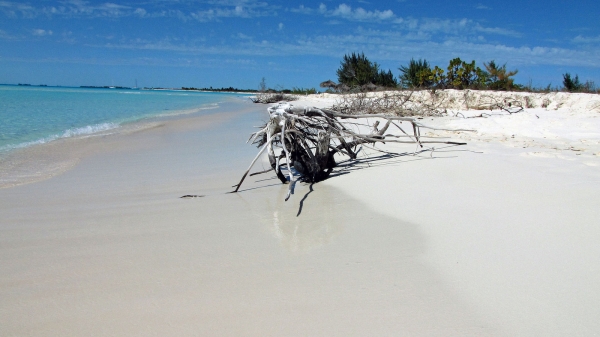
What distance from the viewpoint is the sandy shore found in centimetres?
164

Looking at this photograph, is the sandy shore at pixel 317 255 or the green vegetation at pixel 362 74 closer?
the sandy shore at pixel 317 255

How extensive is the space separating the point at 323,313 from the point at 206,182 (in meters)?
2.82

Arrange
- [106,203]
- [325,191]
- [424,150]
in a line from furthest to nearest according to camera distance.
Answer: [424,150] < [325,191] < [106,203]

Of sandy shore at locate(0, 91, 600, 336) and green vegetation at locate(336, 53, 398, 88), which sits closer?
sandy shore at locate(0, 91, 600, 336)

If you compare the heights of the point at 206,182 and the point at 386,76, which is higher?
the point at 386,76

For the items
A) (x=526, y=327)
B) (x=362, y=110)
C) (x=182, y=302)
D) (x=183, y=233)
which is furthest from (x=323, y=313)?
(x=362, y=110)

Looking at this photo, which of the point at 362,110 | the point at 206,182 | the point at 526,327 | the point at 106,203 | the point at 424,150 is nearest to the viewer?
the point at 526,327

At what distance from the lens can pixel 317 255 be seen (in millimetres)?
2234

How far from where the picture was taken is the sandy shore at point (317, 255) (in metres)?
1.64

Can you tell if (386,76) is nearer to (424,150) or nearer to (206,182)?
(424,150)

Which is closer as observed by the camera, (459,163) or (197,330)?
(197,330)

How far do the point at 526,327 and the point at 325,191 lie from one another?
228cm

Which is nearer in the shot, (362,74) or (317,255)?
(317,255)

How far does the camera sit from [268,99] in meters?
29.0
